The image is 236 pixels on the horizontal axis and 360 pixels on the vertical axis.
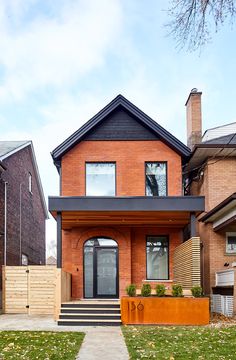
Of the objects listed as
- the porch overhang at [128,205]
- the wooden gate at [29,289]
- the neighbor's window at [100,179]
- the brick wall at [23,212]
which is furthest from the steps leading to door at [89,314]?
the brick wall at [23,212]

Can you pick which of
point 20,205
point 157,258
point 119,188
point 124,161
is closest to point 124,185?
point 119,188

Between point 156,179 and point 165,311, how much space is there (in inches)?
241

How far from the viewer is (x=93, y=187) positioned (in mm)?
19469

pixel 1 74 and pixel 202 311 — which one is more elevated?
pixel 1 74

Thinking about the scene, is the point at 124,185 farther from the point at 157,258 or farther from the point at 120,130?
the point at 157,258

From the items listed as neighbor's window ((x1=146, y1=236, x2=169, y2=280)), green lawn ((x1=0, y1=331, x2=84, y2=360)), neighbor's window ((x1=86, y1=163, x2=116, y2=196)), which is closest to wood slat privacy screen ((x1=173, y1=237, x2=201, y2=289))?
neighbor's window ((x1=146, y1=236, x2=169, y2=280))

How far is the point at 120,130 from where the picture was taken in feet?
65.0

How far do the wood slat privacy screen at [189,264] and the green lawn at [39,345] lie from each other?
4425 mm

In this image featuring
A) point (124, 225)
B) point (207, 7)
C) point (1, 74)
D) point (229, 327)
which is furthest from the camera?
point (124, 225)

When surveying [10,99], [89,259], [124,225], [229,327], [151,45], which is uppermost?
[10,99]

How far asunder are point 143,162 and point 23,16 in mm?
11407

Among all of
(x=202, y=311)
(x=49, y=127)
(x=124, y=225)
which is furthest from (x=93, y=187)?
(x=202, y=311)

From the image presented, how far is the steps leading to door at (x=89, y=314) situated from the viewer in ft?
48.6

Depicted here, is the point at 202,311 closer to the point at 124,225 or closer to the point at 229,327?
the point at 229,327
